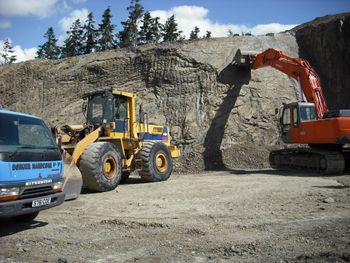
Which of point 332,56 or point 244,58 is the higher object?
point 332,56

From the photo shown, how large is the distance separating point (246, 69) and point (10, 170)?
55.0 ft

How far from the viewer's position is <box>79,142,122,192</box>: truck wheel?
34.8 feet

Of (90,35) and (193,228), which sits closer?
(193,228)

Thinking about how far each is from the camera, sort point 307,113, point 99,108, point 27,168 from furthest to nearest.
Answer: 1. point 307,113
2. point 99,108
3. point 27,168

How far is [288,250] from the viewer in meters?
5.31

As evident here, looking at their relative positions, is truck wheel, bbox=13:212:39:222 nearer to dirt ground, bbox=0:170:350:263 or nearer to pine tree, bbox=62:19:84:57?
dirt ground, bbox=0:170:350:263

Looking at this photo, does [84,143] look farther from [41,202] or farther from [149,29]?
[149,29]

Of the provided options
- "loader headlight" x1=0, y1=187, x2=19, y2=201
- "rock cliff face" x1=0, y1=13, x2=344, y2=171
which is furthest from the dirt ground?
"rock cliff face" x1=0, y1=13, x2=344, y2=171

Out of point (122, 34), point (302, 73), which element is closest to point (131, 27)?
point (122, 34)

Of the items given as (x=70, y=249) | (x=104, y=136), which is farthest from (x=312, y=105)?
(x=70, y=249)

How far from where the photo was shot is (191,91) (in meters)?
20.9

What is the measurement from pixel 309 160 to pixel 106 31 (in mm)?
45519

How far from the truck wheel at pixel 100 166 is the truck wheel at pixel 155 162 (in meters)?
1.45

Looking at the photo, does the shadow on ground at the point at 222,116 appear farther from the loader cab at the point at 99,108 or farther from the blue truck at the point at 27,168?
the blue truck at the point at 27,168
